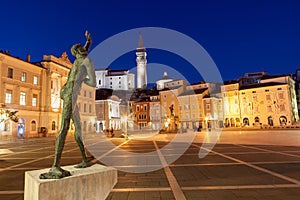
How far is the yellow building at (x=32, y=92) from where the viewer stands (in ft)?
96.8

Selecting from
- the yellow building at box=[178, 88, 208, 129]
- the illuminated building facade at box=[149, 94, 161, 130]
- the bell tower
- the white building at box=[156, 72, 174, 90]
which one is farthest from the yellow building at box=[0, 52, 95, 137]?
the bell tower

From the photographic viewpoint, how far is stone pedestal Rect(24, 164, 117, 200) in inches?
147

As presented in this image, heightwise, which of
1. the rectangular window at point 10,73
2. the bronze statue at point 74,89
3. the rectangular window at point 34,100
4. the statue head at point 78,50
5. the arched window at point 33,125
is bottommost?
the arched window at point 33,125

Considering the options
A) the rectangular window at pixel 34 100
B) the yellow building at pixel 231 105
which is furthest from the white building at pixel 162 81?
the rectangular window at pixel 34 100

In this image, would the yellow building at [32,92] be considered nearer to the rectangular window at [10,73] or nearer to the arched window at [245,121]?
the rectangular window at [10,73]

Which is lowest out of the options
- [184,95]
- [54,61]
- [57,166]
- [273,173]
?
[273,173]

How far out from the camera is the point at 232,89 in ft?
184

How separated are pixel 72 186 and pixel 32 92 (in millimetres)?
34986

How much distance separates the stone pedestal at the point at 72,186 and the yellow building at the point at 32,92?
97.8 feet

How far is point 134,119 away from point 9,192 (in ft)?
203

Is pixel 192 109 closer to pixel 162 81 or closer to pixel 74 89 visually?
pixel 162 81

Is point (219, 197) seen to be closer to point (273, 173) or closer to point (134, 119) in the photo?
point (273, 173)

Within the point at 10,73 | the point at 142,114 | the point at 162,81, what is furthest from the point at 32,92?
the point at 162,81

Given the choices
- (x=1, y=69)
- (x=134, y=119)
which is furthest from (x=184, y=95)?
(x=1, y=69)
